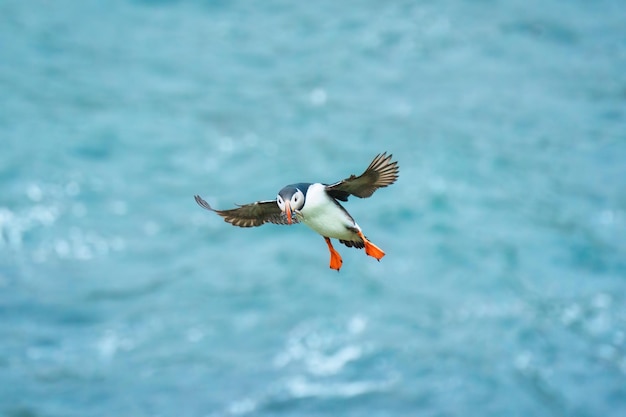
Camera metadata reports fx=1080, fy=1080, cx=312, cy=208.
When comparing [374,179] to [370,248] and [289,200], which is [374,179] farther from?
[289,200]

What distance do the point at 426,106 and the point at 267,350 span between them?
12.2 metres

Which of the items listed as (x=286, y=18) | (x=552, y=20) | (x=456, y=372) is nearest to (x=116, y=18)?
(x=286, y=18)

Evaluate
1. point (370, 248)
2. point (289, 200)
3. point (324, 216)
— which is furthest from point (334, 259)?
point (289, 200)

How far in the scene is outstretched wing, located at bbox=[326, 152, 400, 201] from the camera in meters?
5.25

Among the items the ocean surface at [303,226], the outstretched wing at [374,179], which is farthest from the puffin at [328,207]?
the ocean surface at [303,226]

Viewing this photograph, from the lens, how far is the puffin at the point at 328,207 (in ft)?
16.2

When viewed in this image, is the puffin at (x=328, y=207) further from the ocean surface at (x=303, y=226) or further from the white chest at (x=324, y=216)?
the ocean surface at (x=303, y=226)

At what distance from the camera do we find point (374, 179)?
5293 mm

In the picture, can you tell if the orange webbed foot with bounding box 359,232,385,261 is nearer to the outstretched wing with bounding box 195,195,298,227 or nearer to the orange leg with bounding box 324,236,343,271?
the orange leg with bounding box 324,236,343,271

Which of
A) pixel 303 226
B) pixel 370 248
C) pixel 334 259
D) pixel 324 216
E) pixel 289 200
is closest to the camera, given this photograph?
pixel 289 200

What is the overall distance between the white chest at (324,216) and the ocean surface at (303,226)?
21180mm

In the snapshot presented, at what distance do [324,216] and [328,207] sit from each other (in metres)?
0.10

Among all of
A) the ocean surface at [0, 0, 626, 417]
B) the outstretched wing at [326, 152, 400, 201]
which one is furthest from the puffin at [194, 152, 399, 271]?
the ocean surface at [0, 0, 626, 417]

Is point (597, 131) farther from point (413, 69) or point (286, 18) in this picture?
point (286, 18)
